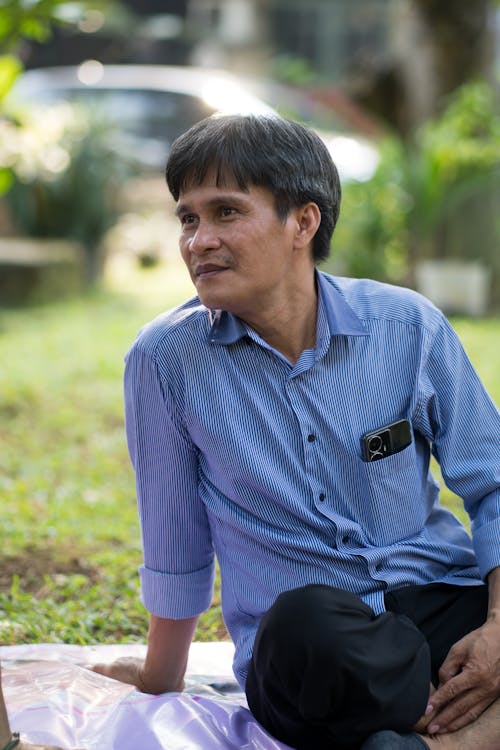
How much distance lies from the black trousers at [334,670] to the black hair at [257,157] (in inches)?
30.4

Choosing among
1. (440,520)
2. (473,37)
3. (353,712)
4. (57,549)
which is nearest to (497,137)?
(473,37)

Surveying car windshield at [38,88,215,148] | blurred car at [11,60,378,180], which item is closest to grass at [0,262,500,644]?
blurred car at [11,60,378,180]

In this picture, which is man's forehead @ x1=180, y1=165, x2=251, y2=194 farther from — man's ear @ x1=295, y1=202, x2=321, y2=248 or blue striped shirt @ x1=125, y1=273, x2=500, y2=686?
blue striped shirt @ x1=125, y1=273, x2=500, y2=686

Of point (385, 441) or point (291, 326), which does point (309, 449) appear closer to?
point (385, 441)

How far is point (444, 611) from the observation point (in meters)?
→ 2.26

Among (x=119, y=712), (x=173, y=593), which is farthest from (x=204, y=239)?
(x=119, y=712)

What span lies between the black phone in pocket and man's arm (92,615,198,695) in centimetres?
58

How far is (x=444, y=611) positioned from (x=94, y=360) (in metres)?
4.46

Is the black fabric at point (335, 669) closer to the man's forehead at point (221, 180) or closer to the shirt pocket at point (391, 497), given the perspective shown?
the shirt pocket at point (391, 497)

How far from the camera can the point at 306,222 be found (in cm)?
222

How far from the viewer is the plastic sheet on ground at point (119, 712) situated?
7.25 ft

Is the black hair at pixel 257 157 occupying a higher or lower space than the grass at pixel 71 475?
higher

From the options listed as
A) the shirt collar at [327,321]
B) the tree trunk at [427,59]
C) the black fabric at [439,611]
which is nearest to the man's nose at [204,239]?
the shirt collar at [327,321]

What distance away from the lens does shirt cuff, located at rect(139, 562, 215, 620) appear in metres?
2.38
